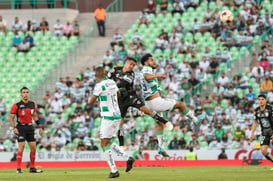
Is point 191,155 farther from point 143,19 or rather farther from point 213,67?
point 143,19

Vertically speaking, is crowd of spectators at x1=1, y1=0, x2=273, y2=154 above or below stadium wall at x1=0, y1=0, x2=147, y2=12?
below

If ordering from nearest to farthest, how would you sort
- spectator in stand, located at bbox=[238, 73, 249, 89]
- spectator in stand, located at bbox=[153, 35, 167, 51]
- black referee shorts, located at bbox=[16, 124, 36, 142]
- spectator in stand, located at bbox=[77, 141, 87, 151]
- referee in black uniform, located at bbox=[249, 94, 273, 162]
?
black referee shorts, located at bbox=[16, 124, 36, 142], referee in black uniform, located at bbox=[249, 94, 273, 162], spectator in stand, located at bbox=[77, 141, 87, 151], spectator in stand, located at bbox=[238, 73, 249, 89], spectator in stand, located at bbox=[153, 35, 167, 51]

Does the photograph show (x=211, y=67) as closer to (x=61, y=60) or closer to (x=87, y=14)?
(x=61, y=60)

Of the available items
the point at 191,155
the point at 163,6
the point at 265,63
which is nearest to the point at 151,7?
the point at 163,6

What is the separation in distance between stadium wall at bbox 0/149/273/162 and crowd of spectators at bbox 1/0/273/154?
19.0 inches

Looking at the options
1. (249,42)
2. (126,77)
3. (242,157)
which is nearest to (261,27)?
(249,42)

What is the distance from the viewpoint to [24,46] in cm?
4006

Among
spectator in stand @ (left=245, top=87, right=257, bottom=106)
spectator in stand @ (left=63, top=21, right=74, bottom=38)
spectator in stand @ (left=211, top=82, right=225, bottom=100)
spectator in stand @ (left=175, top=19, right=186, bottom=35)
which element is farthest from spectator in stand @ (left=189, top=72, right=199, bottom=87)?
spectator in stand @ (left=63, top=21, right=74, bottom=38)

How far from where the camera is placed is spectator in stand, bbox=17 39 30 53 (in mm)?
40062

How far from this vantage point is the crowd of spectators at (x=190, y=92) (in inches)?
1227

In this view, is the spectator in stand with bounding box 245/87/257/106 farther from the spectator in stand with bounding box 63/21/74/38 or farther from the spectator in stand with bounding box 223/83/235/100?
the spectator in stand with bounding box 63/21/74/38

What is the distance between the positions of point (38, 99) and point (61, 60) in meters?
3.21

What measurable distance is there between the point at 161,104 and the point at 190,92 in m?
13.7

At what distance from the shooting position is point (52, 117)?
34438 millimetres
